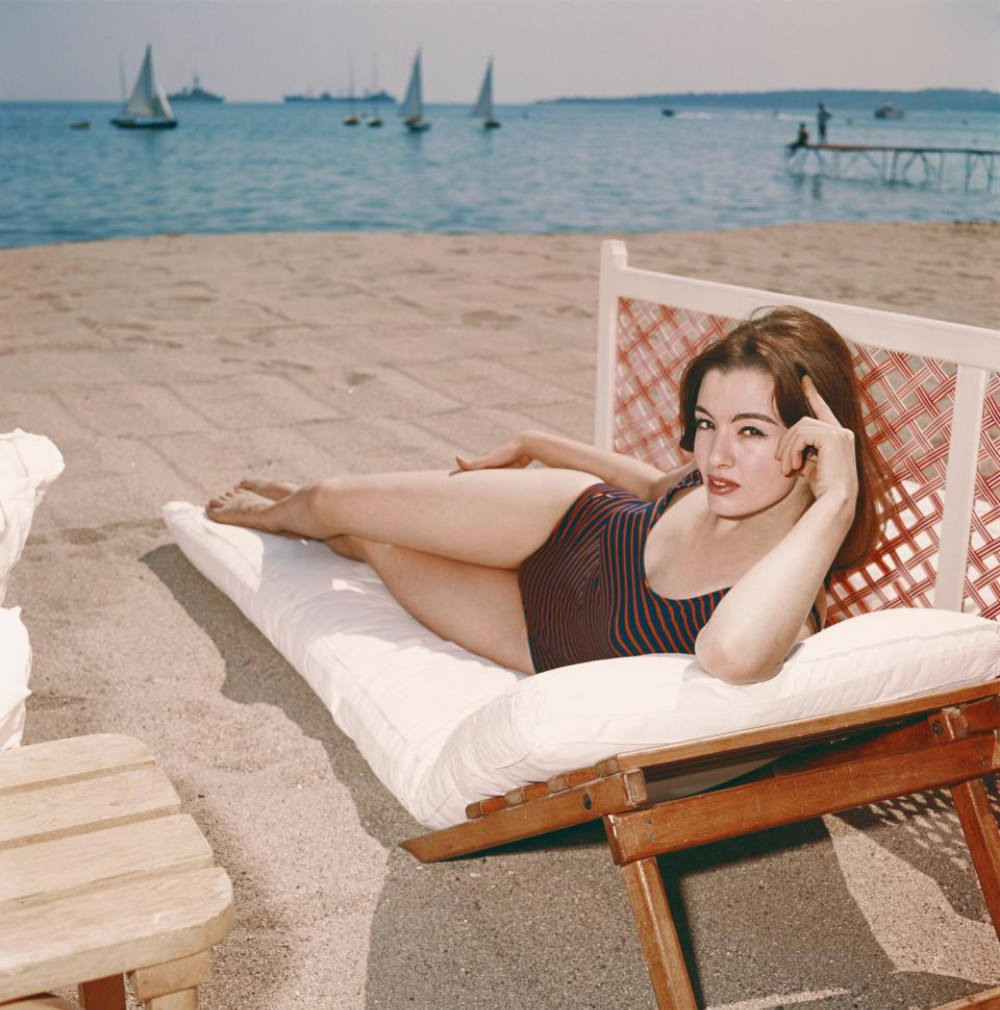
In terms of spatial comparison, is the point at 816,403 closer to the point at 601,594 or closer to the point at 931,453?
the point at 931,453

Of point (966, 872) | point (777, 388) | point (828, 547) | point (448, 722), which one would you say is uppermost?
point (777, 388)

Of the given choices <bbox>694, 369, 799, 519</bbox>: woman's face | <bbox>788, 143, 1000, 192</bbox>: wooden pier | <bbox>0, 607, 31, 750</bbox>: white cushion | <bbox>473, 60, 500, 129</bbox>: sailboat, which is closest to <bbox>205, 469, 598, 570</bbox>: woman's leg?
<bbox>694, 369, 799, 519</bbox>: woman's face

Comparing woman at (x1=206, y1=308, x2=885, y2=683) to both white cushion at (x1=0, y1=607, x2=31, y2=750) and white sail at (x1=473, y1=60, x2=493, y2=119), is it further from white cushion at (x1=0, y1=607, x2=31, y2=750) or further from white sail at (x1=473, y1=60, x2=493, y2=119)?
white sail at (x1=473, y1=60, x2=493, y2=119)

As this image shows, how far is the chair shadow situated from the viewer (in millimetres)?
1947

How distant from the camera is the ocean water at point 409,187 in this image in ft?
89.1

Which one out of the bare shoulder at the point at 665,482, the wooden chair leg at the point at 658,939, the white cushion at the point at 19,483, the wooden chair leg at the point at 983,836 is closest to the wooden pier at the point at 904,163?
the bare shoulder at the point at 665,482

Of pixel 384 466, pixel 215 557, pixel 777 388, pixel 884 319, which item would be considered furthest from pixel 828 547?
pixel 384 466

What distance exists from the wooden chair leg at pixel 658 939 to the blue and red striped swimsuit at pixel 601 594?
0.54m

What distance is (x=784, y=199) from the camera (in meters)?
32.2

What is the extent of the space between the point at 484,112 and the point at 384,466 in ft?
233

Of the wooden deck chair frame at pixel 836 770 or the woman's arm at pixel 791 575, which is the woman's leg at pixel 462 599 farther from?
the woman's arm at pixel 791 575

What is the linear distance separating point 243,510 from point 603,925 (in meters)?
1.72

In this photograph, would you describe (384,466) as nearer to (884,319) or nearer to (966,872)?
(884,319)

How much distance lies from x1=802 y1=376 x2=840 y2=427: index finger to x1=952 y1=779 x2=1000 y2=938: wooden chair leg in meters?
0.66
